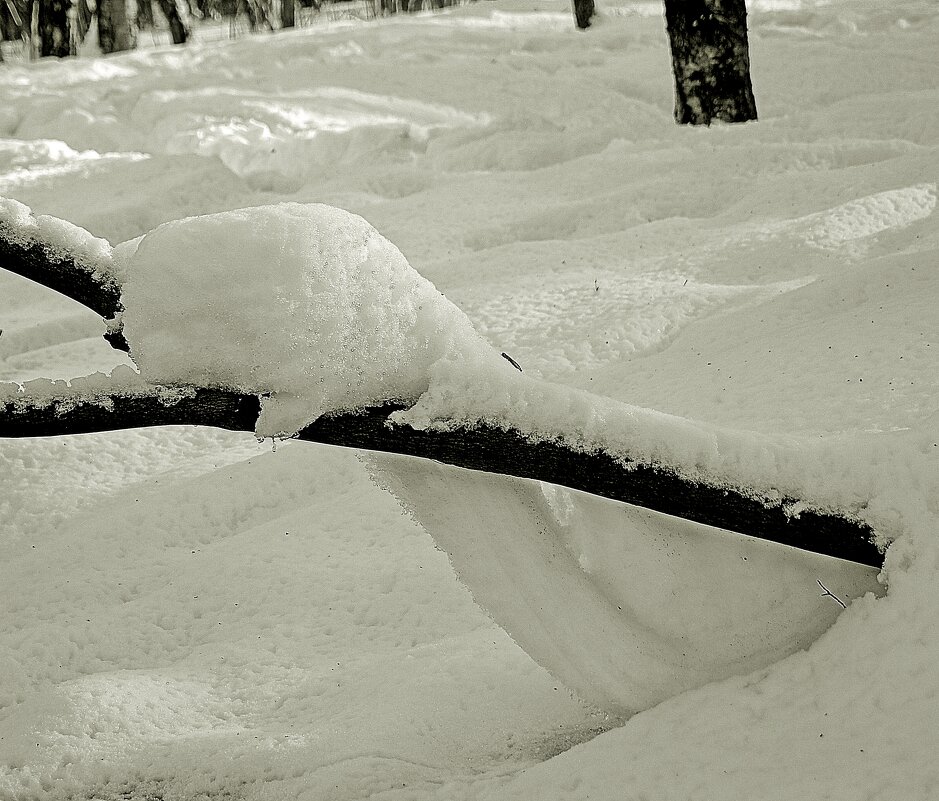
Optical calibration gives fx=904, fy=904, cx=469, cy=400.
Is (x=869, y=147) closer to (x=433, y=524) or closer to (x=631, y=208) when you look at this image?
(x=631, y=208)

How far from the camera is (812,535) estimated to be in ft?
4.82

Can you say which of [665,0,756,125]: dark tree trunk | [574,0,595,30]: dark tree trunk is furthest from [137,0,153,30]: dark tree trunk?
[665,0,756,125]: dark tree trunk

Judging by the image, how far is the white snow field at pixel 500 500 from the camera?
1.39 meters

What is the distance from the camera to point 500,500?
1621mm

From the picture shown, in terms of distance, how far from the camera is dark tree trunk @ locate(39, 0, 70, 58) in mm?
10602

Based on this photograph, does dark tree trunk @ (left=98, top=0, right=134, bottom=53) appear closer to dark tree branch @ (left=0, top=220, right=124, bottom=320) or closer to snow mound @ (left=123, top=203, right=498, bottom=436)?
dark tree branch @ (left=0, top=220, right=124, bottom=320)

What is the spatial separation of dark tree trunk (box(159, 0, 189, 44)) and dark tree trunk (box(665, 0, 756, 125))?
9.99 metres

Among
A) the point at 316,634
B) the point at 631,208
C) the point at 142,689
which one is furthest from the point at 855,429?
the point at 631,208

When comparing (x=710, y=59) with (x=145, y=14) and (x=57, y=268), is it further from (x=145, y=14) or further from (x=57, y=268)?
(x=145, y=14)

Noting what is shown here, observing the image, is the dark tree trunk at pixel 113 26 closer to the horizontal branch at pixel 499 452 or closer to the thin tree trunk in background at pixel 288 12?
the thin tree trunk in background at pixel 288 12

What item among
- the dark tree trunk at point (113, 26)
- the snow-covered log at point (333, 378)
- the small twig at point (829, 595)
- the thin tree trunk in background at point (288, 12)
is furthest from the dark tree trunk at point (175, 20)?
the small twig at point (829, 595)

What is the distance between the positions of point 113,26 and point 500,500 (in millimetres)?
11493

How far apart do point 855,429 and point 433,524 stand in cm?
98

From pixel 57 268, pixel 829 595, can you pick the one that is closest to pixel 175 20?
pixel 57 268
